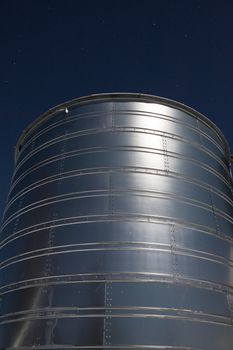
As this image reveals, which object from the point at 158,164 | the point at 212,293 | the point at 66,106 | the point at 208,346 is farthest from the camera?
the point at 66,106

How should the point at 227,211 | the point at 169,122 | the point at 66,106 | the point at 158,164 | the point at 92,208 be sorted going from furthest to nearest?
1. the point at 66,106
2. the point at 169,122
3. the point at 227,211
4. the point at 158,164
5. the point at 92,208

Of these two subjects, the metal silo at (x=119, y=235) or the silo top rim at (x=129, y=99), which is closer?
the metal silo at (x=119, y=235)

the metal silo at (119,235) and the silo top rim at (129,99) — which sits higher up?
the silo top rim at (129,99)

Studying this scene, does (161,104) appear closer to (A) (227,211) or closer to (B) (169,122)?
(B) (169,122)

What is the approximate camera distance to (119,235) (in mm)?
6855

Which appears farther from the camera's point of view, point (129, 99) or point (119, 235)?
point (129, 99)

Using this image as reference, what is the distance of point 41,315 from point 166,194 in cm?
369

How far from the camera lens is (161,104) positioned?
32.5 feet

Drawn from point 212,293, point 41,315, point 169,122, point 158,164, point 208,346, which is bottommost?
point 208,346

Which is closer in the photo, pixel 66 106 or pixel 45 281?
pixel 45 281

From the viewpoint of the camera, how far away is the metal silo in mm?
5926

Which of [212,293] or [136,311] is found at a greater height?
[212,293]

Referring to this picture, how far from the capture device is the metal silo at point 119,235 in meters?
5.93

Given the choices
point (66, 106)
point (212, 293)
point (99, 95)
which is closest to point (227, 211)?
point (212, 293)
